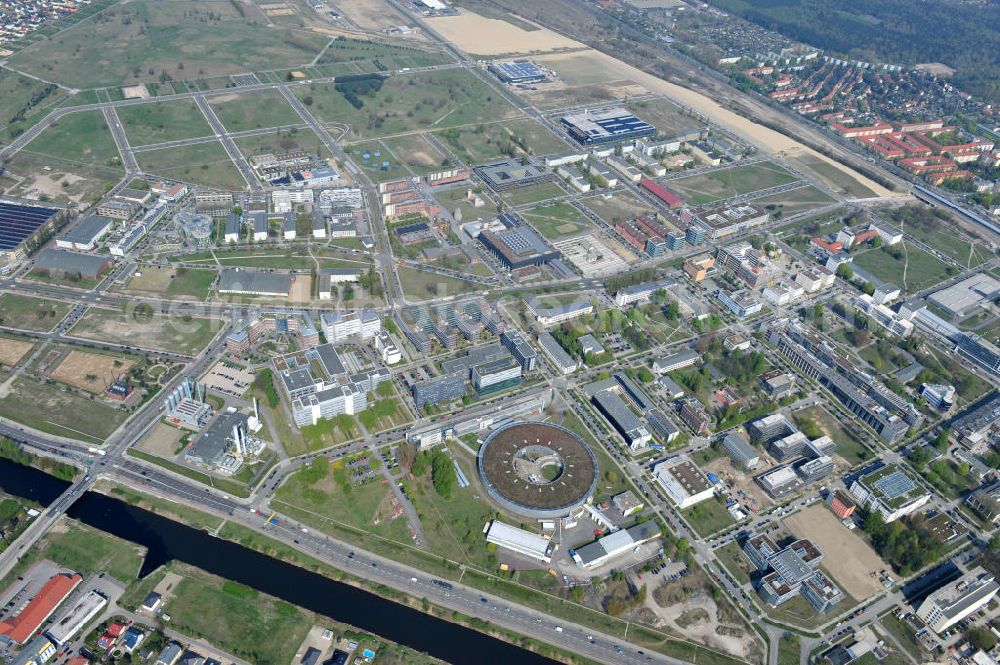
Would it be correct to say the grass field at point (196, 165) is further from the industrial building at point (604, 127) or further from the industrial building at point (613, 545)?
the industrial building at point (613, 545)

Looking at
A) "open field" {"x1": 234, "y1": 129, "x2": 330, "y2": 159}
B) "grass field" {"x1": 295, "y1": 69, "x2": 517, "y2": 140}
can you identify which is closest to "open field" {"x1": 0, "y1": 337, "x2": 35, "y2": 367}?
"open field" {"x1": 234, "y1": 129, "x2": 330, "y2": 159}

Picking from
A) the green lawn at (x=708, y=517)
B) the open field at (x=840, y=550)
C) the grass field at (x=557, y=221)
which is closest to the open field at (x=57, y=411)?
the green lawn at (x=708, y=517)

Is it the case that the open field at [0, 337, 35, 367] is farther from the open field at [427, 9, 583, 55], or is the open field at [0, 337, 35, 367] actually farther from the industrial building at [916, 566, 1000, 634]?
the open field at [427, 9, 583, 55]

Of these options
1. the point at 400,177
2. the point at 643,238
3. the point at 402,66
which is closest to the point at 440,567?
the point at 643,238

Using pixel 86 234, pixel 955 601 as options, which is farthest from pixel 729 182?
pixel 86 234

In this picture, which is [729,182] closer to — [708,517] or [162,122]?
[708,517]

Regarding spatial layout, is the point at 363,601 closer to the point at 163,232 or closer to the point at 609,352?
the point at 609,352

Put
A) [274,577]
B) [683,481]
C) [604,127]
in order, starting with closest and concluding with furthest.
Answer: [274,577]
[683,481]
[604,127]
